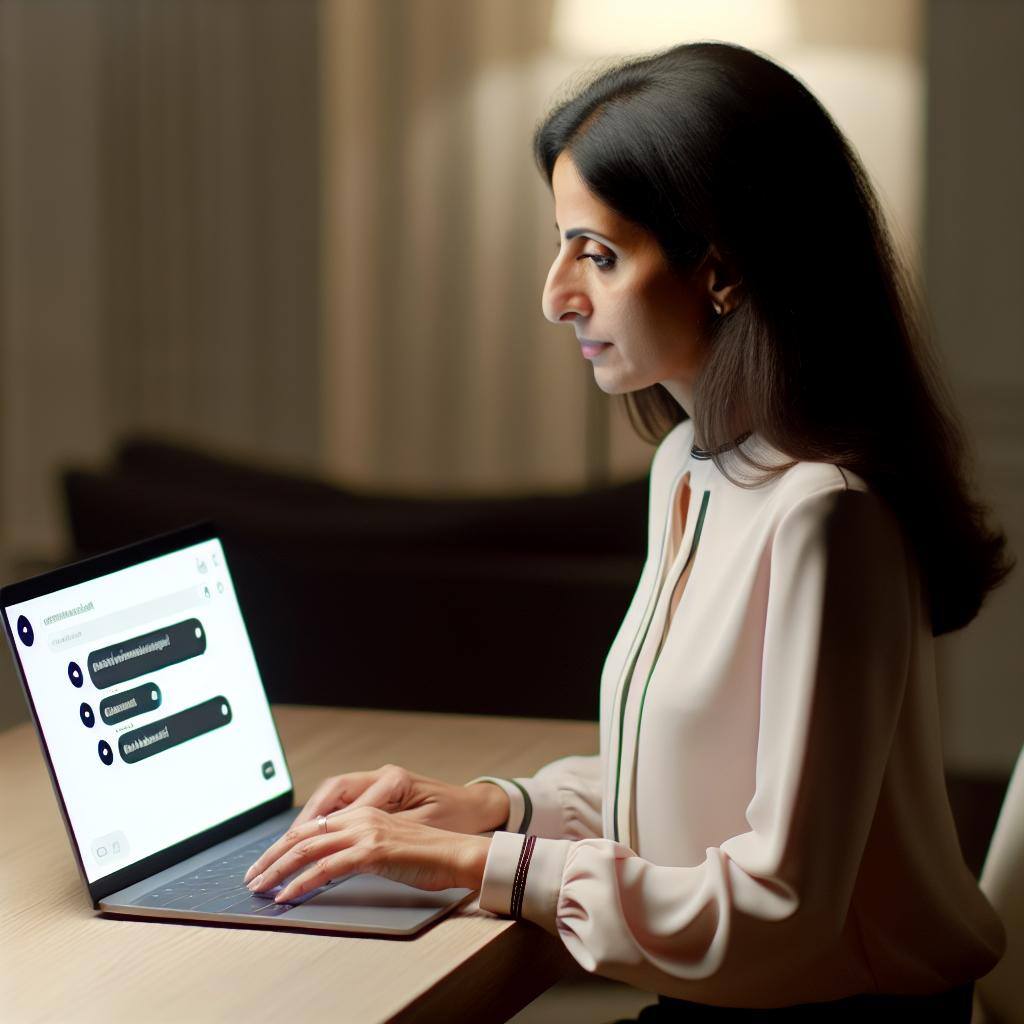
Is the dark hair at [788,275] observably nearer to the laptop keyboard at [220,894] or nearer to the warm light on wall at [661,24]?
the laptop keyboard at [220,894]

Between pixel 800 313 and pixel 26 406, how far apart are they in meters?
4.60

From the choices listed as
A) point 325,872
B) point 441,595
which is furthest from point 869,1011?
point 441,595

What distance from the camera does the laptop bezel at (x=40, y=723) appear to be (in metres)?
1.25

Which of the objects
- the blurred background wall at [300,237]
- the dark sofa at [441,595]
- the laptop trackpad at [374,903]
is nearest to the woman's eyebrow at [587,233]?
the laptop trackpad at [374,903]

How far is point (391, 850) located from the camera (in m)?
1.23

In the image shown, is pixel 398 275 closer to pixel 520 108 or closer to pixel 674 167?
pixel 520 108

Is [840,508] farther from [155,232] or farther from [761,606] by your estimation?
[155,232]

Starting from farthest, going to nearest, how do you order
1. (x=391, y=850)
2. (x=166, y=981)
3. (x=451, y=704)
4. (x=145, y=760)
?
(x=451, y=704)
(x=145, y=760)
(x=391, y=850)
(x=166, y=981)

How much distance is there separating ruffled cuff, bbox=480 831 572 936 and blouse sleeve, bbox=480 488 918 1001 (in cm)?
2

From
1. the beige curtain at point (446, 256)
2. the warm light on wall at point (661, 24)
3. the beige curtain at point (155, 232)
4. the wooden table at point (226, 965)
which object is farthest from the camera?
the beige curtain at point (155, 232)

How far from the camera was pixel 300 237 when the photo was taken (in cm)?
534

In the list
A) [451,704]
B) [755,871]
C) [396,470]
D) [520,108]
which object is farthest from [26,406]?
[755,871]

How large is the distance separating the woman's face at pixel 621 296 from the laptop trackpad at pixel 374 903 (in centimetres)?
45

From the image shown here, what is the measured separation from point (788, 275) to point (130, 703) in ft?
2.10
